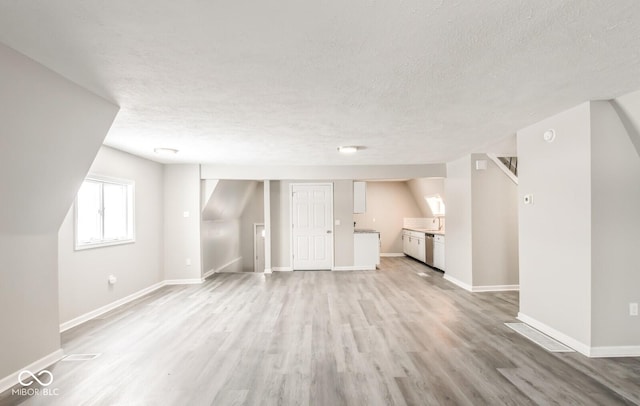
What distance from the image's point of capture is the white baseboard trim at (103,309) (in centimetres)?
363

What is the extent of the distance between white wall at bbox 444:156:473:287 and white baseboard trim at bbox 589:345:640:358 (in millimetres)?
2309

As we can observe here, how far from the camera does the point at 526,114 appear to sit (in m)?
3.07

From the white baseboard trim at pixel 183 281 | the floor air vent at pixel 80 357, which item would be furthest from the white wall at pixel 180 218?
the floor air vent at pixel 80 357

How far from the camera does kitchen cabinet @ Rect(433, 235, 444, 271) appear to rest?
6.61 meters

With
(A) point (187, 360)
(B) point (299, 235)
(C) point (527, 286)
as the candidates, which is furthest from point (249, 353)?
(B) point (299, 235)

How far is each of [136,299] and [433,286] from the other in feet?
16.8

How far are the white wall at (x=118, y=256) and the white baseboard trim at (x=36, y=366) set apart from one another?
0.95 m

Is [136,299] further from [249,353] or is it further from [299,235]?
[299,235]

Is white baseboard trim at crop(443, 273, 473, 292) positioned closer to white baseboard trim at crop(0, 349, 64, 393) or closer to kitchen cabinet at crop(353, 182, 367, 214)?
kitchen cabinet at crop(353, 182, 367, 214)

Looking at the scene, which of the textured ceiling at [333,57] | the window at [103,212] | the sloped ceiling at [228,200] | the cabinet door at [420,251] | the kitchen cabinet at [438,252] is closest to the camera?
the textured ceiling at [333,57]

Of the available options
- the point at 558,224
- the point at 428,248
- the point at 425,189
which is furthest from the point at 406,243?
the point at 558,224

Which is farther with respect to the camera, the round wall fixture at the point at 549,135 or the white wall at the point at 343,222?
the white wall at the point at 343,222

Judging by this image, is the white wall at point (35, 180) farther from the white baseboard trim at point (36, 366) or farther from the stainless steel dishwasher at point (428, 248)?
the stainless steel dishwasher at point (428, 248)

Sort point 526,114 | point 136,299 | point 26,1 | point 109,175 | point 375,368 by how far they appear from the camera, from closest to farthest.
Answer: point 26,1 → point 375,368 → point 526,114 → point 109,175 → point 136,299
